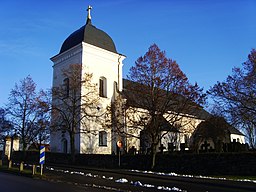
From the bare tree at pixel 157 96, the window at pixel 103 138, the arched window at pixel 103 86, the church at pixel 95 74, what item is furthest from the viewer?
the arched window at pixel 103 86

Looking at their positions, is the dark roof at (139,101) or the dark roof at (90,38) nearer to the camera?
the dark roof at (139,101)

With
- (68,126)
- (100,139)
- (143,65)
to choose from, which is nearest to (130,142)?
(100,139)

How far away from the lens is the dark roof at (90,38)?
35.6 meters

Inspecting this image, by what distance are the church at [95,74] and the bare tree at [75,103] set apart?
1.06 meters

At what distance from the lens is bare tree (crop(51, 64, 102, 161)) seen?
29.7m

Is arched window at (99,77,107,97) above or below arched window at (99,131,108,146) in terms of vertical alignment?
above

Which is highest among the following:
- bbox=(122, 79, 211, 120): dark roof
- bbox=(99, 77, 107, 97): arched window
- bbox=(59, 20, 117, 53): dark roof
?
bbox=(59, 20, 117, 53): dark roof

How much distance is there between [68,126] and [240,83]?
678 inches

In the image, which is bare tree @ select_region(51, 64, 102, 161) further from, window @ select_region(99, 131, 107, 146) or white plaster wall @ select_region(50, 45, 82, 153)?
window @ select_region(99, 131, 107, 146)

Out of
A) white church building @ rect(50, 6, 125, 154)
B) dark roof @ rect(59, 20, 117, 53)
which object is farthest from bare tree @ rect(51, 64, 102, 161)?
dark roof @ rect(59, 20, 117, 53)

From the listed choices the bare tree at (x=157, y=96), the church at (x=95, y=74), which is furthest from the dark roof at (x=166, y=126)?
the church at (x=95, y=74)

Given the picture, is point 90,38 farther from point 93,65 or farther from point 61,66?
point 61,66

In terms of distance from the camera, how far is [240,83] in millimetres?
23859

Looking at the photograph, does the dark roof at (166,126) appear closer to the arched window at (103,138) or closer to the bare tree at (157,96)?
the bare tree at (157,96)
